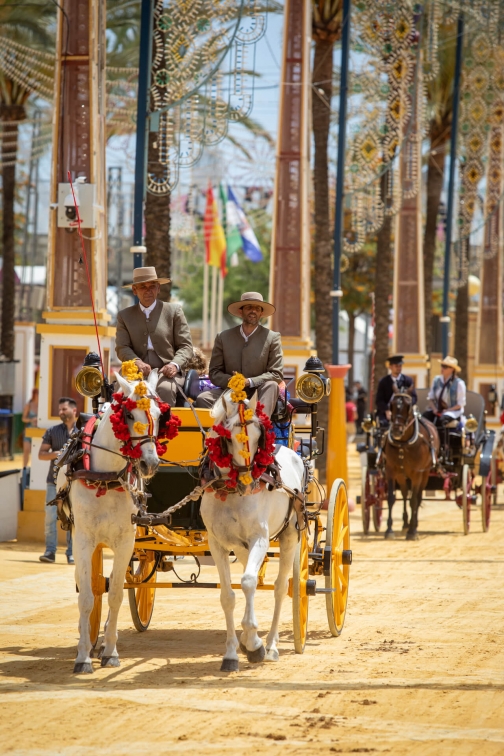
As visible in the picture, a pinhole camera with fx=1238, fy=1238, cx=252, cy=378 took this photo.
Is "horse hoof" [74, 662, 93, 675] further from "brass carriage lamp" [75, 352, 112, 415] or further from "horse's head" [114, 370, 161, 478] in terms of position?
"brass carriage lamp" [75, 352, 112, 415]

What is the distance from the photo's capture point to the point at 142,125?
47.1 ft

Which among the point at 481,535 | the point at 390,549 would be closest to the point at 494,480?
the point at 481,535

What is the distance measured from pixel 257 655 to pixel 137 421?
192 centimetres

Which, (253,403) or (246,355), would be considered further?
(246,355)

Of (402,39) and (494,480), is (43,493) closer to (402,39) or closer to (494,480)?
(494,480)

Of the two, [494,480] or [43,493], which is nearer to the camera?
[43,493]

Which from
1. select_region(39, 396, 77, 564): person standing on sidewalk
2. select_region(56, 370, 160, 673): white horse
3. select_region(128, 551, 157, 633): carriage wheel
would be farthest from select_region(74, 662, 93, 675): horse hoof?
select_region(39, 396, 77, 564): person standing on sidewalk

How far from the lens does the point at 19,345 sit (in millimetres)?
30734

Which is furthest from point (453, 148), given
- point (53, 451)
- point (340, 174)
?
point (53, 451)

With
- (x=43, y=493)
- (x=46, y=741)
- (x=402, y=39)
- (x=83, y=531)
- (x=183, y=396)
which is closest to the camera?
(x=46, y=741)

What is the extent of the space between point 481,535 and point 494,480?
335 cm

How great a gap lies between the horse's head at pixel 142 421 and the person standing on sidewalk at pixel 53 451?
5935mm

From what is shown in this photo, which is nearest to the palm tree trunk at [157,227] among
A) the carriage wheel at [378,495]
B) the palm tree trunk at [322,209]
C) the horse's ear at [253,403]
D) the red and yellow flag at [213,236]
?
the carriage wheel at [378,495]

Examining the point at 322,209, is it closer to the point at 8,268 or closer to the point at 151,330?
the point at 8,268
